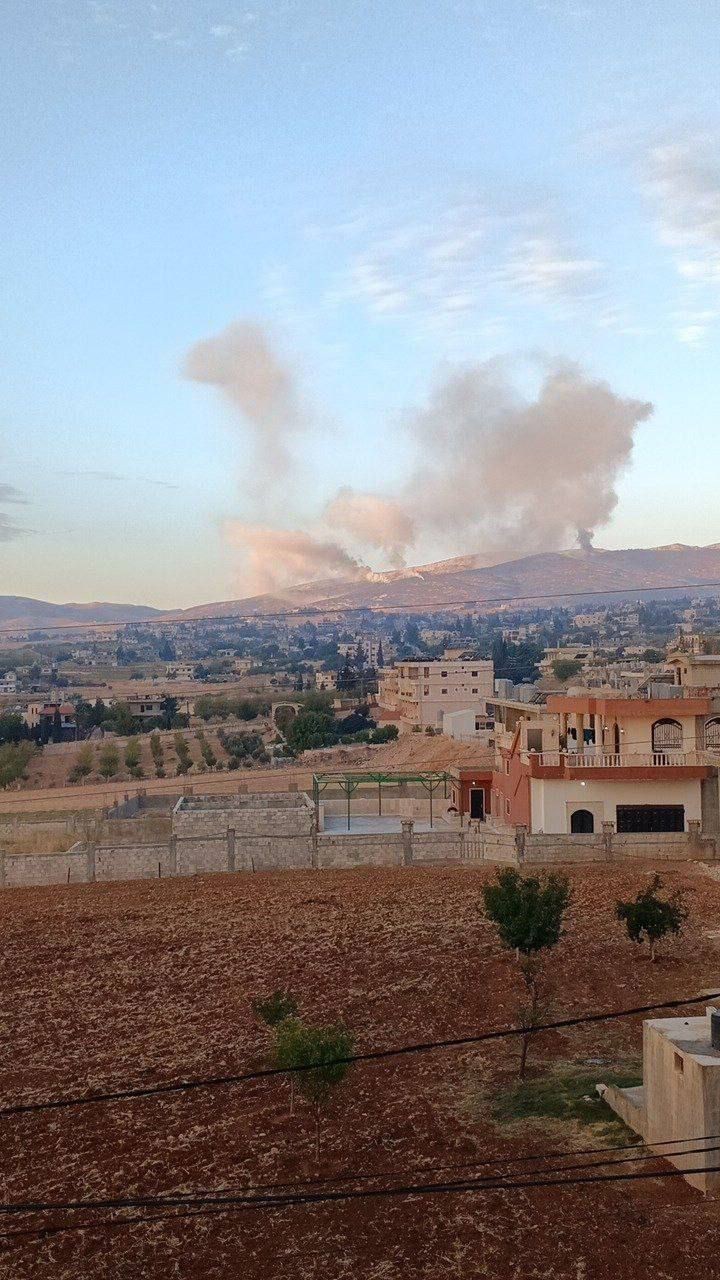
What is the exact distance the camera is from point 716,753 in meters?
31.2

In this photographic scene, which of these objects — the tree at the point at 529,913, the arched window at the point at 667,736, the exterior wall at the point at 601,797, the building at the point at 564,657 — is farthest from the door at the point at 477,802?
the building at the point at 564,657

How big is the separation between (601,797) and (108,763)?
1690 inches

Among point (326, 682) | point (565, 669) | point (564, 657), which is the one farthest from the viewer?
point (326, 682)

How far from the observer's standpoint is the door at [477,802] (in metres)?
38.2

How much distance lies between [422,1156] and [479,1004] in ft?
16.5

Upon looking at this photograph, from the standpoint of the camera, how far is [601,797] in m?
31.3

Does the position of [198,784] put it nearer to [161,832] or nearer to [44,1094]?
[161,832]

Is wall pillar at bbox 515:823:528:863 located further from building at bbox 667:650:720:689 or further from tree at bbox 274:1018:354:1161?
tree at bbox 274:1018:354:1161

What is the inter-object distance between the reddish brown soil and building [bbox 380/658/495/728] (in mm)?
48338

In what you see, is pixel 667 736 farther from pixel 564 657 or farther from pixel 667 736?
pixel 564 657

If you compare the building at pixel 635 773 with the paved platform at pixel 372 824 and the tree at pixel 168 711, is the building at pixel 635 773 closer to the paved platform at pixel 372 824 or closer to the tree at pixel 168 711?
the paved platform at pixel 372 824

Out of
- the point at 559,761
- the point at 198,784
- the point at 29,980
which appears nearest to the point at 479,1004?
the point at 29,980

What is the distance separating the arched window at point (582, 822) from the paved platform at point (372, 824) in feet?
11.9

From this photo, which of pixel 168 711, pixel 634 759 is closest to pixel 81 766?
pixel 168 711
